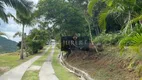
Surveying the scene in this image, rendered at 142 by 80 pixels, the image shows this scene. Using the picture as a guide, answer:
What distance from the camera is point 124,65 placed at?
38.3ft

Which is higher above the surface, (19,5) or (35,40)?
(19,5)

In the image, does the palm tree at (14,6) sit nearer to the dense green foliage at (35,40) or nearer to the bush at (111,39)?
the bush at (111,39)

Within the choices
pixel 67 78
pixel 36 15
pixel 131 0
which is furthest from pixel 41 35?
pixel 131 0

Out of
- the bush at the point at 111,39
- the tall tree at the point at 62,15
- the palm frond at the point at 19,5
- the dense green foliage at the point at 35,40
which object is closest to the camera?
the bush at the point at 111,39

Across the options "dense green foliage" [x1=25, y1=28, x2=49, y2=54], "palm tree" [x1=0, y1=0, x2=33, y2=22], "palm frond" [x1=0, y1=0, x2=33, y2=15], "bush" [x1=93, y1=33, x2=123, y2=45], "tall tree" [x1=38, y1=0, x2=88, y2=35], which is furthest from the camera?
"dense green foliage" [x1=25, y1=28, x2=49, y2=54]

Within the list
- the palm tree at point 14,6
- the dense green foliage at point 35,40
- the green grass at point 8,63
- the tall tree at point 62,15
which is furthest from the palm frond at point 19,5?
the dense green foliage at point 35,40

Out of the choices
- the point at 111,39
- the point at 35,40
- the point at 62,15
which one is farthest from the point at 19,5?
the point at 35,40

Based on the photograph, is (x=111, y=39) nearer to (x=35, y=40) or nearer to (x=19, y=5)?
(x=19, y=5)

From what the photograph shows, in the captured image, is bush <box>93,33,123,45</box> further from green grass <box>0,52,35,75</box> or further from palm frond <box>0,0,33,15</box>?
green grass <box>0,52,35,75</box>

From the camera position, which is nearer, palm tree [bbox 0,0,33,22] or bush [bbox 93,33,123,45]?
bush [bbox 93,33,123,45]

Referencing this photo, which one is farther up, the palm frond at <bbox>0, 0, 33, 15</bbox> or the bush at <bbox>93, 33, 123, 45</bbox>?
the palm frond at <bbox>0, 0, 33, 15</bbox>

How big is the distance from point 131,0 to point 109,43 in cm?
1237

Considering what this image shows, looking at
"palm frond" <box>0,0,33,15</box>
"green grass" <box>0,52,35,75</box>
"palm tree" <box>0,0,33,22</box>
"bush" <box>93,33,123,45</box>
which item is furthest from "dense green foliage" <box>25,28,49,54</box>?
"bush" <box>93,33,123,45</box>

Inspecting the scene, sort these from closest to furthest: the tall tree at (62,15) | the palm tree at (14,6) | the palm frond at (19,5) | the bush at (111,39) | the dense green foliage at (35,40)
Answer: the bush at (111,39) < the palm tree at (14,6) < the palm frond at (19,5) < the tall tree at (62,15) < the dense green foliage at (35,40)
